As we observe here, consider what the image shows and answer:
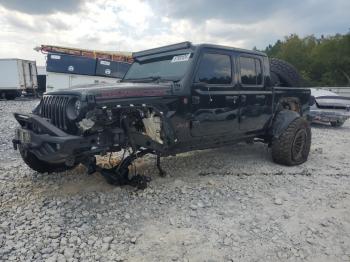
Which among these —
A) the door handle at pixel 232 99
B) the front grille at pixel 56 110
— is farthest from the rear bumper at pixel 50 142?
the door handle at pixel 232 99

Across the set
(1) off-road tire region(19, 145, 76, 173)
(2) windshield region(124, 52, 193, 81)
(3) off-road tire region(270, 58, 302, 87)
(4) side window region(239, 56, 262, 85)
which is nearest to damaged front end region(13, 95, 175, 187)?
(1) off-road tire region(19, 145, 76, 173)

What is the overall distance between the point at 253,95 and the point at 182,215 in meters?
2.64

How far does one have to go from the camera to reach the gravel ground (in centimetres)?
330

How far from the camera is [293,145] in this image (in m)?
6.20

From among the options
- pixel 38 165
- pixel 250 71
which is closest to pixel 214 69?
pixel 250 71

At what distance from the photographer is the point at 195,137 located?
16.6 ft

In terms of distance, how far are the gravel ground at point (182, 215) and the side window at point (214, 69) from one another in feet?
4.85

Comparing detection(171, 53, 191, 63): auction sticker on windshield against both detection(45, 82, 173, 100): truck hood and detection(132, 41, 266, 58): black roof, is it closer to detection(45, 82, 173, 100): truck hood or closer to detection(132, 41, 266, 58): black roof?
detection(132, 41, 266, 58): black roof

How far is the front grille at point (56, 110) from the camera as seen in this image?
411 cm

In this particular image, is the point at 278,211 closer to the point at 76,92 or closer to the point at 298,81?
the point at 76,92

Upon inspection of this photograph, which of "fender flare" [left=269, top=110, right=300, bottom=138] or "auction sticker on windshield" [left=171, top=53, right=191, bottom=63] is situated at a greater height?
"auction sticker on windshield" [left=171, top=53, right=191, bottom=63]

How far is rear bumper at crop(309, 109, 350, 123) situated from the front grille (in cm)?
966

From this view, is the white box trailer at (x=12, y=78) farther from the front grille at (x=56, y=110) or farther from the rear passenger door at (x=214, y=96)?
the rear passenger door at (x=214, y=96)

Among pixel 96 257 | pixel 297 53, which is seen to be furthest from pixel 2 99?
pixel 297 53
